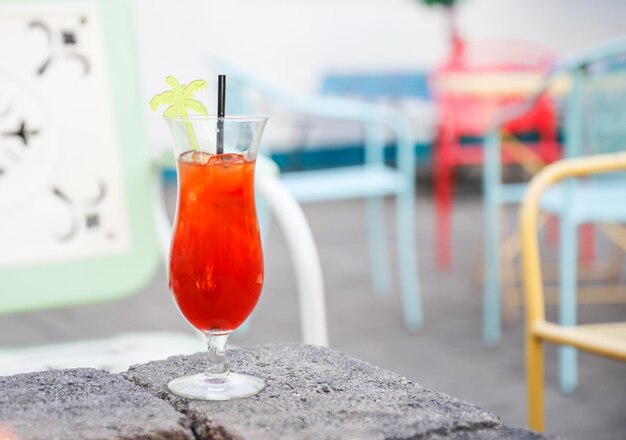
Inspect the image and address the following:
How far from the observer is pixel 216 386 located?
72cm

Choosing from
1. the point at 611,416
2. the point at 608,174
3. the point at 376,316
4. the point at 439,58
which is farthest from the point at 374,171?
the point at 439,58

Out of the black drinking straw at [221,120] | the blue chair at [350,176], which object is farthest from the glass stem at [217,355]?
the blue chair at [350,176]

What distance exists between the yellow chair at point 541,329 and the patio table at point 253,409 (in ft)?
1.86

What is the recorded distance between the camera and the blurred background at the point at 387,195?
263 cm

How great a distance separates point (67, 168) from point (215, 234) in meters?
0.80

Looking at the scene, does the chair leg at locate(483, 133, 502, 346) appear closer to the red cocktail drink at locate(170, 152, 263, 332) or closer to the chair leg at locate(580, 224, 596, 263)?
the chair leg at locate(580, 224, 596, 263)

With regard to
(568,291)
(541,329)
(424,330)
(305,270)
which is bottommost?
(424,330)

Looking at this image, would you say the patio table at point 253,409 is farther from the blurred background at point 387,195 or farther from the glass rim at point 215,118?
the blurred background at point 387,195

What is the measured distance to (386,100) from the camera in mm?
6879

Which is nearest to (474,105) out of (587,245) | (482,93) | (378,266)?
(482,93)

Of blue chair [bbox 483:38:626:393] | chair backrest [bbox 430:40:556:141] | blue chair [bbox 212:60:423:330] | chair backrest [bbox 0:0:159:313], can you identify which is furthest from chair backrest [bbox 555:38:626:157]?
chair backrest [bbox 0:0:159:313]

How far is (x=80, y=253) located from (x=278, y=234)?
350 centimetres

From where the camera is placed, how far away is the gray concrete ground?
2326 millimetres

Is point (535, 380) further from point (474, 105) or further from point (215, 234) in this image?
point (474, 105)
